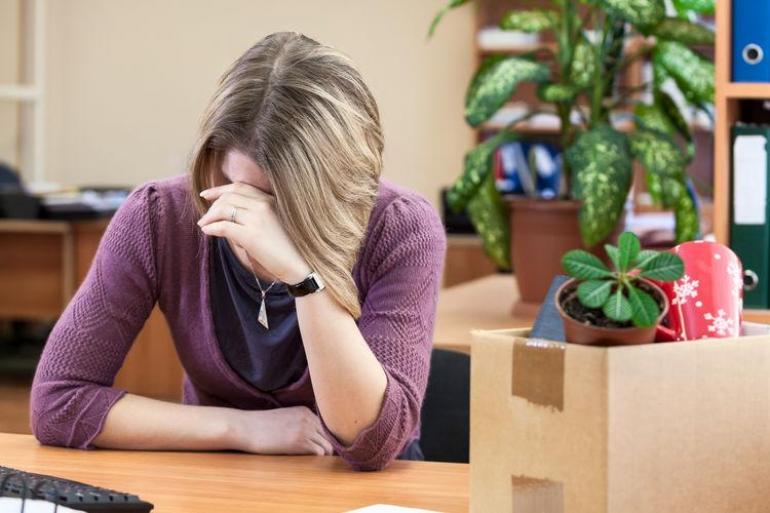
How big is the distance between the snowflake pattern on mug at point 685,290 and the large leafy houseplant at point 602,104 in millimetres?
1601

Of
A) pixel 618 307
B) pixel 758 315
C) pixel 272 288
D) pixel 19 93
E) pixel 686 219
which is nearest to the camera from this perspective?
pixel 618 307

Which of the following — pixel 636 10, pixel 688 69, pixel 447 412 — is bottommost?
pixel 447 412

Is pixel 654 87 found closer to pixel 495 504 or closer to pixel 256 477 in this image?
pixel 256 477

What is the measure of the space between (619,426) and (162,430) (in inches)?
29.7

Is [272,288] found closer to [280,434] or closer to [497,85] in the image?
[280,434]

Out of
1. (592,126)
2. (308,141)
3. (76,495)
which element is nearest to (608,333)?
(76,495)

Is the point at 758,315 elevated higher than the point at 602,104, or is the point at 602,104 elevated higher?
the point at 602,104

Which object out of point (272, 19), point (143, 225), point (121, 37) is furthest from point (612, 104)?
point (121, 37)

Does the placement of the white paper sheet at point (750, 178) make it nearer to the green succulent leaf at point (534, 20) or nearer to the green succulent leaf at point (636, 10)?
the green succulent leaf at point (636, 10)

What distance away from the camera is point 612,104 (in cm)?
281

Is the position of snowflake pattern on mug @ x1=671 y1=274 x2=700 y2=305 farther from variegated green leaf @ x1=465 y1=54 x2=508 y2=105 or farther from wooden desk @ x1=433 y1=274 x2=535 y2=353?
variegated green leaf @ x1=465 y1=54 x2=508 y2=105

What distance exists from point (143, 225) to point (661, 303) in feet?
3.00

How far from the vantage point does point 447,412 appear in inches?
71.7

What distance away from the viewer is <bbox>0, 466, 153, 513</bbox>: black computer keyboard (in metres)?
1.04
